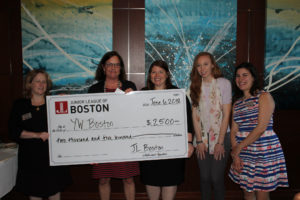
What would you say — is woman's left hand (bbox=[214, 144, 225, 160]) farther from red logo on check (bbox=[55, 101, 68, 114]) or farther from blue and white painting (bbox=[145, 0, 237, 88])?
red logo on check (bbox=[55, 101, 68, 114])

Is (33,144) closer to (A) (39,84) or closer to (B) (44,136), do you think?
(B) (44,136)

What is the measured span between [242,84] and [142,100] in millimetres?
953

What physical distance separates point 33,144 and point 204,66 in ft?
5.57

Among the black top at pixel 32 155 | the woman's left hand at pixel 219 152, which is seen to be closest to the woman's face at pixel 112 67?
the black top at pixel 32 155

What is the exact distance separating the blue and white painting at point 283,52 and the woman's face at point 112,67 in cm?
205

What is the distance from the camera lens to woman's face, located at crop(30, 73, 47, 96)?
1940 millimetres

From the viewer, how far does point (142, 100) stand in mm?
2043

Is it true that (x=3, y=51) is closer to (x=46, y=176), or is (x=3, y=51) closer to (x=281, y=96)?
(x=46, y=176)

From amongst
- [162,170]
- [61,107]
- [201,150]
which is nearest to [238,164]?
[201,150]

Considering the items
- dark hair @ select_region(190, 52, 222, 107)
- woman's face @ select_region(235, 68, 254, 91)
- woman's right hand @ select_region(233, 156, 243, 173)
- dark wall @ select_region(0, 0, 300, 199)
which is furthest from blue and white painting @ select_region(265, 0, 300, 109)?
woman's right hand @ select_region(233, 156, 243, 173)

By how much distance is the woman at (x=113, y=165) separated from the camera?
2156mm

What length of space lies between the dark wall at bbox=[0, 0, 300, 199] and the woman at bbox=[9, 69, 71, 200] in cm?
112

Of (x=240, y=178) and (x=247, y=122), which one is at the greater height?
(x=247, y=122)

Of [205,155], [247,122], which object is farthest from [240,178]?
[247,122]
